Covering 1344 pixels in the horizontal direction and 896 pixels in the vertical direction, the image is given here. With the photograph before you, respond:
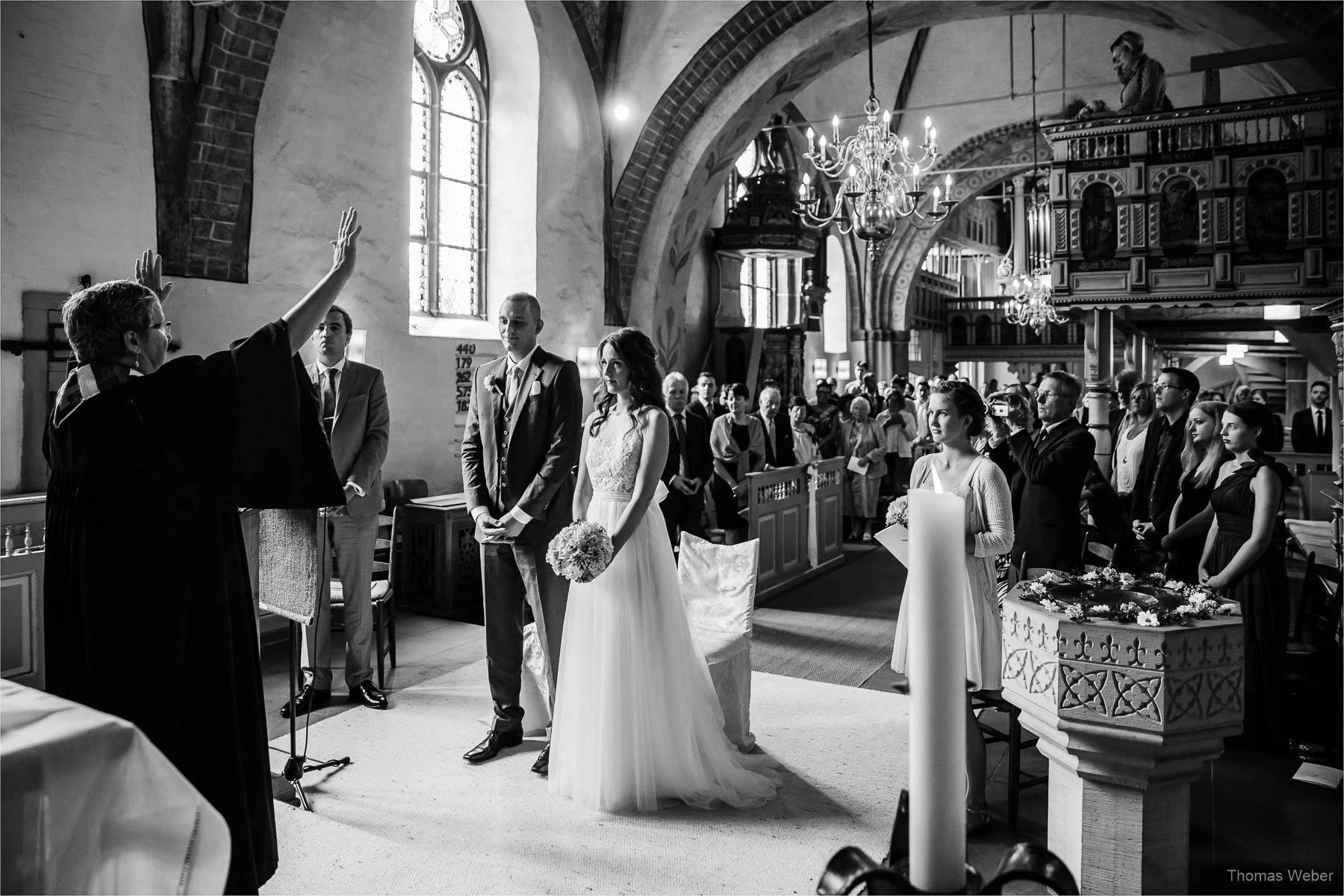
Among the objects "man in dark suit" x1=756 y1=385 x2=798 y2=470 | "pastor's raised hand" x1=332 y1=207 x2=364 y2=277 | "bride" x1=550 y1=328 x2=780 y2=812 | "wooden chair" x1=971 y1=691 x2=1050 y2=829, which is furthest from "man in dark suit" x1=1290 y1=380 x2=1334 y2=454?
"pastor's raised hand" x1=332 y1=207 x2=364 y2=277

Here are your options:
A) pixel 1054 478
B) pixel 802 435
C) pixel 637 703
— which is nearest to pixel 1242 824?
pixel 1054 478

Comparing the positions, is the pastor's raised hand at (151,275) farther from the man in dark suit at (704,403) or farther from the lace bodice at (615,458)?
the man in dark suit at (704,403)

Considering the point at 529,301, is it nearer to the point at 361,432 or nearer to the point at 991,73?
the point at 361,432

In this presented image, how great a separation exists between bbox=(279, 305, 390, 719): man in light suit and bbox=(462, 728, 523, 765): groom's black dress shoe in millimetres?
877

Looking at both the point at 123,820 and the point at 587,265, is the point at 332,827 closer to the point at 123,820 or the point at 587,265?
the point at 123,820

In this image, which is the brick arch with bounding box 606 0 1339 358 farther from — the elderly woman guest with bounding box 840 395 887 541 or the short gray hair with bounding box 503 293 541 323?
the short gray hair with bounding box 503 293 541 323

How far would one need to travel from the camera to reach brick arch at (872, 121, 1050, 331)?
16656mm

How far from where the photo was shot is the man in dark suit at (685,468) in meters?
6.41

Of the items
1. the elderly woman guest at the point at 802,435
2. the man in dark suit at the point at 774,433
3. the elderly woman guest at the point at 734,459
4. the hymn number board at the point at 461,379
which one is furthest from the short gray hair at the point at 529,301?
the elderly woman guest at the point at 802,435

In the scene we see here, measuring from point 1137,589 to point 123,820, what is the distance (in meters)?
2.27

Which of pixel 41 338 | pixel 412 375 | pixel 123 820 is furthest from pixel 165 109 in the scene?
pixel 123 820

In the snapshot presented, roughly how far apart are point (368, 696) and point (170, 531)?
2.60 meters

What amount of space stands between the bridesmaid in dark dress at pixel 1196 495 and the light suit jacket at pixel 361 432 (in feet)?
12.4

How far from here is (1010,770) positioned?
10.4 feet
